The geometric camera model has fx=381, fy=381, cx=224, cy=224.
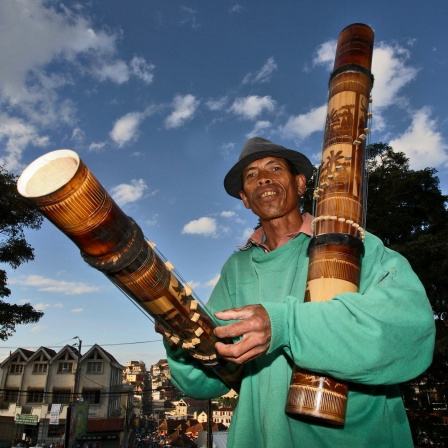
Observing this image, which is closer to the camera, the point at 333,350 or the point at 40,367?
the point at 333,350

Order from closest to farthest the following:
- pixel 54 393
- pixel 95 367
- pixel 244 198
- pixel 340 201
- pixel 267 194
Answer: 1. pixel 340 201
2. pixel 267 194
3. pixel 244 198
4. pixel 54 393
5. pixel 95 367

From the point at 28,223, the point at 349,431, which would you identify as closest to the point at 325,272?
the point at 349,431

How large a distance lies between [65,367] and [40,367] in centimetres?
257

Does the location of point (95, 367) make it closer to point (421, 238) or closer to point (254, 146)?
point (421, 238)

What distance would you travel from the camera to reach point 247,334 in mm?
1570

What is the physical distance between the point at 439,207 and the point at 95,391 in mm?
A: 34438

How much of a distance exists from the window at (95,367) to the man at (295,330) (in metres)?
40.4

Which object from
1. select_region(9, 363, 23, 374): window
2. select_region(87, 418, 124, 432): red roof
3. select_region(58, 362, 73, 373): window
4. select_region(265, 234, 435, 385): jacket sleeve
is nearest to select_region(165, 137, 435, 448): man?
select_region(265, 234, 435, 385): jacket sleeve

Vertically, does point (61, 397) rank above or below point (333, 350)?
below

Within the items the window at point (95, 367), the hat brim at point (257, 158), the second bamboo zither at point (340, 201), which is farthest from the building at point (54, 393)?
the second bamboo zither at point (340, 201)

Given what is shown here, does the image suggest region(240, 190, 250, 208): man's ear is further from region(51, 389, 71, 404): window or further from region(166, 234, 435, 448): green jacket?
region(51, 389, 71, 404): window

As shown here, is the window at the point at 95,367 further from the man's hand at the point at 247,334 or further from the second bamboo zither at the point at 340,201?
the man's hand at the point at 247,334

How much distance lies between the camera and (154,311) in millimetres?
1722

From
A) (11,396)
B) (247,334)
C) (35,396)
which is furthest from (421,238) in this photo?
(11,396)
